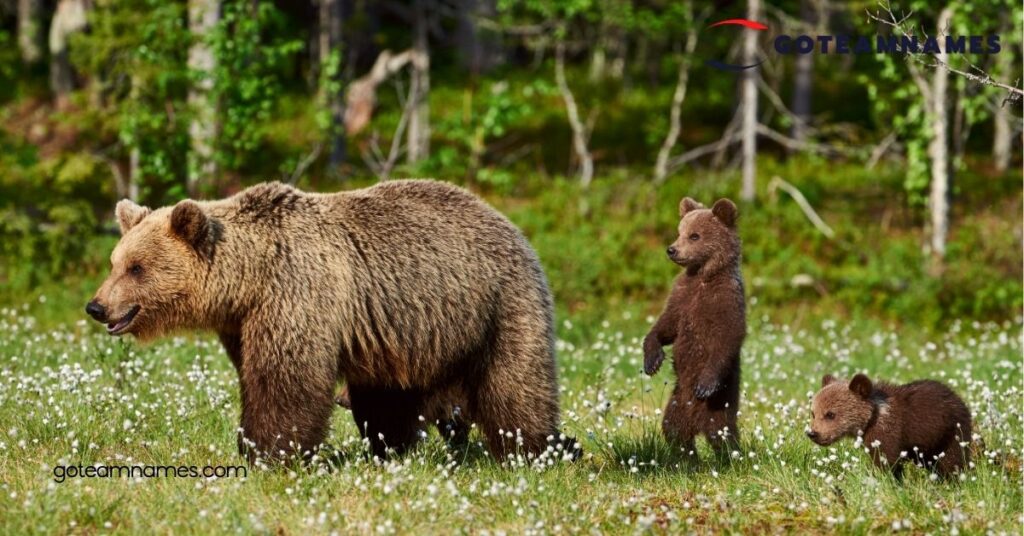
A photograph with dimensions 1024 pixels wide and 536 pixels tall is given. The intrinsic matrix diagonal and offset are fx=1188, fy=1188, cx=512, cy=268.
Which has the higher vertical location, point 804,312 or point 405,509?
point 405,509

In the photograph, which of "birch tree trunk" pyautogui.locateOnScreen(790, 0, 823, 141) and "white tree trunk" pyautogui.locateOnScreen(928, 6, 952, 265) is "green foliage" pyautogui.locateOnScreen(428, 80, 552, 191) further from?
→ "birch tree trunk" pyautogui.locateOnScreen(790, 0, 823, 141)

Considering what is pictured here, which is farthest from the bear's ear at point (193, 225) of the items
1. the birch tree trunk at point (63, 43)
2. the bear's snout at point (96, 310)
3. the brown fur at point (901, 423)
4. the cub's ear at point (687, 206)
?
the birch tree trunk at point (63, 43)

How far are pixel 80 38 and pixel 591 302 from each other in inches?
301

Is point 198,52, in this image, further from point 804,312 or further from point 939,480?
point 939,480

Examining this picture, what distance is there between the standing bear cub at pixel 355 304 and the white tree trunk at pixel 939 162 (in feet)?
31.2

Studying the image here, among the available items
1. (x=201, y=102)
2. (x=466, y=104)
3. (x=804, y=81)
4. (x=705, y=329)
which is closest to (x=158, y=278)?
(x=705, y=329)

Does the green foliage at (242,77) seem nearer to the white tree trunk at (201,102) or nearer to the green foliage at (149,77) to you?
the white tree trunk at (201,102)

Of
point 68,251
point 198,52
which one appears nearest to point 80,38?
point 198,52

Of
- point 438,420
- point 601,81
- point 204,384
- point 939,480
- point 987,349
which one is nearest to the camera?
Result: point 939,480

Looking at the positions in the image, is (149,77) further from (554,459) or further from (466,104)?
(554,459)

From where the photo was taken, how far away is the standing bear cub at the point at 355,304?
269 inches

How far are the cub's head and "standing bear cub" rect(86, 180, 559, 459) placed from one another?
5.48 feet

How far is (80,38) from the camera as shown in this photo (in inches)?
620

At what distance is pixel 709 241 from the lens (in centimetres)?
774
